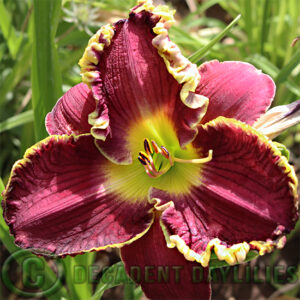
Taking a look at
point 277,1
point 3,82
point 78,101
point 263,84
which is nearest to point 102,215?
point 78,101

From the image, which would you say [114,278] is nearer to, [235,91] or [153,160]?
[153,160]

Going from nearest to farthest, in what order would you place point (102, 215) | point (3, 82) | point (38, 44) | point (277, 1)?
point (102, 215)
point (38, 44)
point (3, 82)
point (277, 1)

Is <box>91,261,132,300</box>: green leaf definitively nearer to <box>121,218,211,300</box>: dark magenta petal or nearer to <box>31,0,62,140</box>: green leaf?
<box>121,218,211,300</box>: dark magenta petal

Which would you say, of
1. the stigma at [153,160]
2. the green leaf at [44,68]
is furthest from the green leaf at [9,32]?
the stigma at [153,160]

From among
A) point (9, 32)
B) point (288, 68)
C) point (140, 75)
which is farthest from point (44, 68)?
point (288, 68)

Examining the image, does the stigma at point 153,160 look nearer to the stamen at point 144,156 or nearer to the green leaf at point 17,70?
the stamen at point 144,156

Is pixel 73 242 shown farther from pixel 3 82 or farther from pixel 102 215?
pixel 3 82
